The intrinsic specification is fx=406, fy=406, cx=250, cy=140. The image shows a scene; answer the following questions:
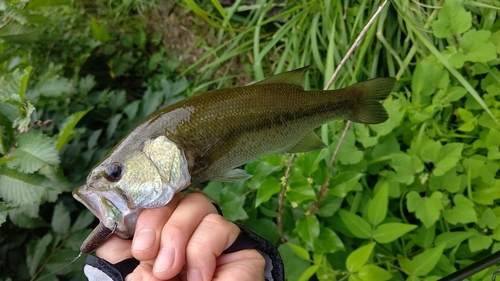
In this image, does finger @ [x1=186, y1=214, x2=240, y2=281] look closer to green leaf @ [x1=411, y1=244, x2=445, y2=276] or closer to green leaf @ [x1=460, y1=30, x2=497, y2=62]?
green leaf @ [x1=411, y1=244, x2=445, y2=276]

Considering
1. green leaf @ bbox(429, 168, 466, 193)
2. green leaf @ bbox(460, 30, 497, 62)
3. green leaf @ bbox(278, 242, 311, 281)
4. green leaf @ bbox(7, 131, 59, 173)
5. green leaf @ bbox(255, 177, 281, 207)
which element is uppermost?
green leaf @ bbox(460, 30, 497, 62)

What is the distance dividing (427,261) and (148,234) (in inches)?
37.9

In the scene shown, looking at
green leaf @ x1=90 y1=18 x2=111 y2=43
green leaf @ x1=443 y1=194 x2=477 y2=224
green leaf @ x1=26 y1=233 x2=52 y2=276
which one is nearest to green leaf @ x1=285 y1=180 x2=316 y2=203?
green leaf @ x1=443 y1=194 x2=477 y2=224

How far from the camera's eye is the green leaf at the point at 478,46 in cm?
155

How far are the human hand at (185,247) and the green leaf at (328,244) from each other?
0.48 m

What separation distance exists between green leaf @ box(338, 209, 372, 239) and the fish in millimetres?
448

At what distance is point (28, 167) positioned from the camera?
4.29 feet

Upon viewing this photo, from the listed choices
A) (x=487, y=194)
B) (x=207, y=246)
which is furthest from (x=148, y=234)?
(x=487, y=194)

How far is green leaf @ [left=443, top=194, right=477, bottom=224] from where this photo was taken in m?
1.46

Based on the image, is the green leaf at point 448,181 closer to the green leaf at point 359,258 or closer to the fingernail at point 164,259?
the green leaf at point 359,258

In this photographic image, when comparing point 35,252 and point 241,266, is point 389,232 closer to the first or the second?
point 241,266

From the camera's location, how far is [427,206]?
148cm

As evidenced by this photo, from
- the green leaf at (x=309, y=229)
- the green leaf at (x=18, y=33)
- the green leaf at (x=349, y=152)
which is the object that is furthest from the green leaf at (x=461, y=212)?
the green leaf at (x=18, y=33)

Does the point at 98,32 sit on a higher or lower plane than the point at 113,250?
higher
